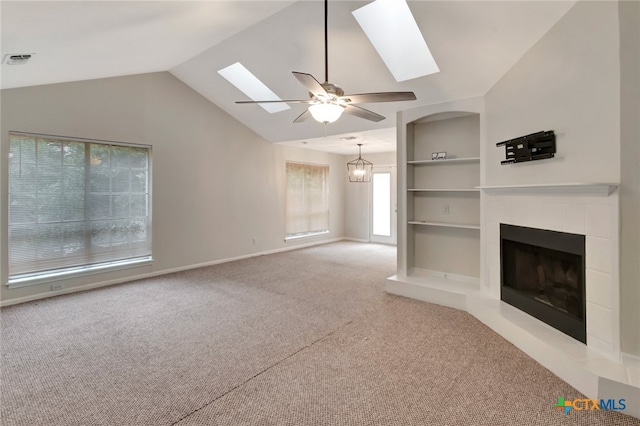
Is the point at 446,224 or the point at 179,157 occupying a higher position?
the point at 179,157

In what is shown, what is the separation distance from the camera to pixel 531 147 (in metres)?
2.83

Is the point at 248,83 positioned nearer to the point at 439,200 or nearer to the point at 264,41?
the point at 264,41

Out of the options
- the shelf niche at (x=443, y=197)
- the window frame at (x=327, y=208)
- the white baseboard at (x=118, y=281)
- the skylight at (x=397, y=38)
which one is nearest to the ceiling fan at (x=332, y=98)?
the skylight at (x=397, y=38)

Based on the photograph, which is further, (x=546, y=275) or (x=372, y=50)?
(x=372, y=50)

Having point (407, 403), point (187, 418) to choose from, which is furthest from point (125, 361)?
point (407, 403)

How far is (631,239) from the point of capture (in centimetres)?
209

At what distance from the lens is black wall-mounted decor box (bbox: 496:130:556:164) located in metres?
2.65

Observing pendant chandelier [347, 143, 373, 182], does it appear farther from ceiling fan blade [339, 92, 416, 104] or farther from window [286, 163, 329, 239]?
ceiling fan blade [339, 92, 416, 104]

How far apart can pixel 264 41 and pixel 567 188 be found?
141 inches

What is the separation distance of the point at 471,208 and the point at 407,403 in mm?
2921

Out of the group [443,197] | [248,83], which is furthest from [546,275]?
[248,83]

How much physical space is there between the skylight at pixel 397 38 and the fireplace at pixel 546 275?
2078 millimetres

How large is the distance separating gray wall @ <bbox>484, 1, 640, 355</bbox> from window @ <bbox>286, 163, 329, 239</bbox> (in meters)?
5.41

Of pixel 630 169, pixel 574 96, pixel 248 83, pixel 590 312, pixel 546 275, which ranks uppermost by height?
pixel 248 83
